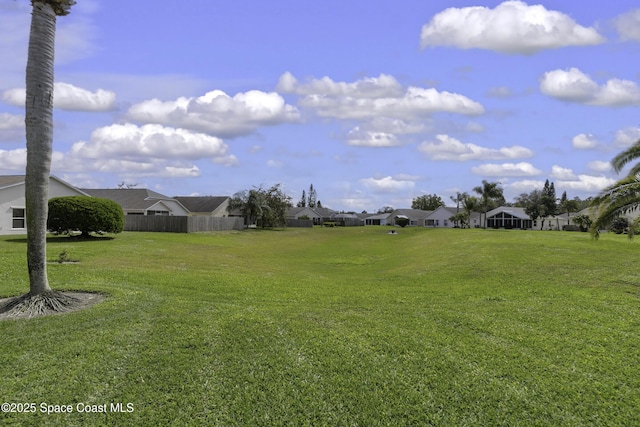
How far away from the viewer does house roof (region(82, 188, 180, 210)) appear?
2058 inches

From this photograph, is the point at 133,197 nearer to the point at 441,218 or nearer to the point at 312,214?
the point at 312,214

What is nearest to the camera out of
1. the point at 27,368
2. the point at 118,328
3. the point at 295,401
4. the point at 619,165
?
the point at 295,401

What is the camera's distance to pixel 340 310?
33.3 ft

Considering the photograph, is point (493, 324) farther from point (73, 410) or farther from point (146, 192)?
point (146, 192)

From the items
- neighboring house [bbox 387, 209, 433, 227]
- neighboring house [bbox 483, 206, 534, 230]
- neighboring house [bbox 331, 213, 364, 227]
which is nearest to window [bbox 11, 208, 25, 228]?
neighboring house [bbox 483, 206, 534, 230]

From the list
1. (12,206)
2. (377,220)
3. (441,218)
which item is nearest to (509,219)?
(441,218)

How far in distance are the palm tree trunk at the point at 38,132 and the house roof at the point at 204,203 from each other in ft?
187

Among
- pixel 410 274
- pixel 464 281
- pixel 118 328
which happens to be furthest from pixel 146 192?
pixel 118 328

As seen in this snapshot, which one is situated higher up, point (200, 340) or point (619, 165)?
point (619, 165)

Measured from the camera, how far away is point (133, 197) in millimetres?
53938

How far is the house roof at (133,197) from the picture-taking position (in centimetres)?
5228

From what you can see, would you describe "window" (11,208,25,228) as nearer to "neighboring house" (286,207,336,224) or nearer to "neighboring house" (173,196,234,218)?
"neighboring house" (173,196,234,218)

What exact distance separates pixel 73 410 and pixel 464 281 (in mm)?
12837

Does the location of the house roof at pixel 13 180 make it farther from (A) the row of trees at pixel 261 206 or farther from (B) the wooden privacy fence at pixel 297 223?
(B) the wooden privacy fence at pixel 297 223
